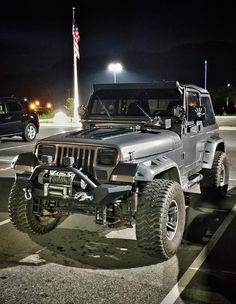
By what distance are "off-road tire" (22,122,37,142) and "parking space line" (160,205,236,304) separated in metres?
12.1

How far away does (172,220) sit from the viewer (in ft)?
17.0

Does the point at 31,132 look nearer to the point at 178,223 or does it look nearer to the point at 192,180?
the point at 192,180

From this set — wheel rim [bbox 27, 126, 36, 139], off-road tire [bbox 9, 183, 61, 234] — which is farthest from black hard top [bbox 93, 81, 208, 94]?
wheel rim [bbox 27, 126, 36, 139]

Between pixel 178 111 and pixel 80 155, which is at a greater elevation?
pixel 178 111

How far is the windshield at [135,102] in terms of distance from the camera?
632cm

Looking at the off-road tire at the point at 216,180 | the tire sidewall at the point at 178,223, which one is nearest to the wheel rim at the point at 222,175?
the off-road tire at the point at 216,180

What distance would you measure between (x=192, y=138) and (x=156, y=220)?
228 cm

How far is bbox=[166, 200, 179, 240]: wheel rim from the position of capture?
5.07 metres

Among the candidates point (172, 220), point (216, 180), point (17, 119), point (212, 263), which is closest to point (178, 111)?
point (172, 220)

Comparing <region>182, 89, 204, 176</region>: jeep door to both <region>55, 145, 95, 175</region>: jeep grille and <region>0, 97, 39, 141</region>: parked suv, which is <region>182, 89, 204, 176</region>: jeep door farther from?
<region>0, 97, 39, 141</region>: parked suv

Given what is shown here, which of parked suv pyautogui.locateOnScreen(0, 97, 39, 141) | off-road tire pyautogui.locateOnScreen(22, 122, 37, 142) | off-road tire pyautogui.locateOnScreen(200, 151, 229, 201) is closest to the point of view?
off-road tire pyautogui.locateOnScreen(200, 151, 229, 201)

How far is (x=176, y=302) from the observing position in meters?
3.81

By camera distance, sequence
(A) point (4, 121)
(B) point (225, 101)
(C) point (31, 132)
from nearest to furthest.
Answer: (A) point (4, 121)
(C) point (31, 132)
(B) point (225, 101)

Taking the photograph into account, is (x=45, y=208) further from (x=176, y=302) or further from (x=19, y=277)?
(x=176, y=302)
